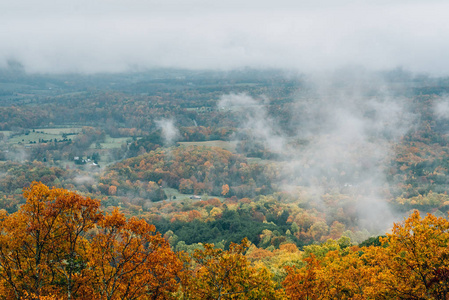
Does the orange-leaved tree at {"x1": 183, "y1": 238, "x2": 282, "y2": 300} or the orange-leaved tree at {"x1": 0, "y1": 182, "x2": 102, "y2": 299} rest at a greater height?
the orange-leaved tree at {"x1": 0, "y1": 182, "x2": 102, "y2": 299}

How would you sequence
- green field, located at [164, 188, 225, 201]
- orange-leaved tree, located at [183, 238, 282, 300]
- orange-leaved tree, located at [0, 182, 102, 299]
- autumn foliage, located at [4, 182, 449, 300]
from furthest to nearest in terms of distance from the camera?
green field, located at [164, 188, 225, 201]
orange-leaved tree, located at [183, 238, 282, 300]
orange-leaved tree, located at [0, 182, 102, 299]
autumn foliage, located at [4, 182, 449, 300]

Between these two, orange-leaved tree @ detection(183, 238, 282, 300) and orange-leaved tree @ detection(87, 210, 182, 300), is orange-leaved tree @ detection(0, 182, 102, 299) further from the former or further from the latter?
orange-leaved tree @ detection(183, 238, 282, 300)

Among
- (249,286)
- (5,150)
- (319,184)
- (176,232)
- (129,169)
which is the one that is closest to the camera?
(249,286)

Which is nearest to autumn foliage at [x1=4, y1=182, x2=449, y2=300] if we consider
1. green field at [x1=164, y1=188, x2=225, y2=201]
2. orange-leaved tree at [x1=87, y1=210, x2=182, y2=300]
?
orange-leaved tree at [x1=87, y1=210, x2=182, y2=300]

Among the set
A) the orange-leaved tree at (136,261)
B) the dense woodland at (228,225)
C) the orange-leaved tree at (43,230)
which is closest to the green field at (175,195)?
the dense woodland at (228,225)

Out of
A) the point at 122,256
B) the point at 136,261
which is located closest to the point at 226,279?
the point at 136,261

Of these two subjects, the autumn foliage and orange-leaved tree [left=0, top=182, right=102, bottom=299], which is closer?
the autumn foliage

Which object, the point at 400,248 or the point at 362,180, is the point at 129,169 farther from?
the point at 400,248

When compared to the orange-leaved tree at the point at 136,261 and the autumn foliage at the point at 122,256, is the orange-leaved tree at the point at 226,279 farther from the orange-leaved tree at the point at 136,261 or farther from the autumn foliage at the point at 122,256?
the orange-leaved tree at the point at 136,261

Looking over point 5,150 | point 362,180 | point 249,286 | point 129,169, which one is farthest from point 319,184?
point 5,150

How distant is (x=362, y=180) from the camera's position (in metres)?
154

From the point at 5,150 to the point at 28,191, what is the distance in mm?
203442

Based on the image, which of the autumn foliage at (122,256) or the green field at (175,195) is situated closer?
the autumn foliage at (122,256)

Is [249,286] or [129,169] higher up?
[249,286]
